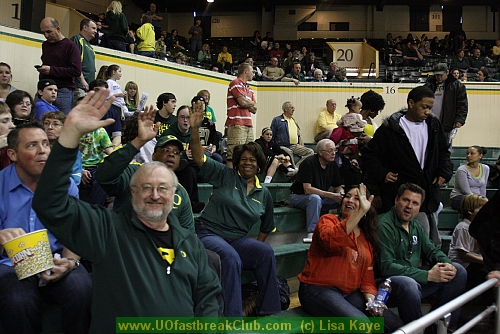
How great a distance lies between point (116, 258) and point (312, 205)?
300 centimetres

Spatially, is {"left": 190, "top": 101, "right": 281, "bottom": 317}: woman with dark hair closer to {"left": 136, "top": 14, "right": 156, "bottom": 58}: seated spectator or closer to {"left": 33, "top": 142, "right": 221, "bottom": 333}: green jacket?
{"left": 33, "top": 142, "right": 221, "bottom": 333}: green jacket

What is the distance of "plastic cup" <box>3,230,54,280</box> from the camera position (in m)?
2.23

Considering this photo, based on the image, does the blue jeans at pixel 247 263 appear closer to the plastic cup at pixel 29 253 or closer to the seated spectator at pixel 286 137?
the plastic cup at pixel 29 253

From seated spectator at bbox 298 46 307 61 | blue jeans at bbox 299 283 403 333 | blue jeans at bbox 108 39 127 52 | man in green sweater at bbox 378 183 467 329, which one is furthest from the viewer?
seated spectator at bbox 298 46 307 61

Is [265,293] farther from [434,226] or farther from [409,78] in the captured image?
[409,78]

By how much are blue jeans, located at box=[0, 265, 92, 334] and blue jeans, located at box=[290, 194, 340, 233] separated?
8.78 feet

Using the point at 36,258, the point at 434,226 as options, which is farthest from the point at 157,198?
the point at 434,226

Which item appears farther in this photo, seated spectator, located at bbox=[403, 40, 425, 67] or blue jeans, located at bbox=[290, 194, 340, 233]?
seated spectator, located at bbox=[403, 40, 425, 67]

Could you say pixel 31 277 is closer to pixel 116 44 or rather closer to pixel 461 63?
pixel 116 44

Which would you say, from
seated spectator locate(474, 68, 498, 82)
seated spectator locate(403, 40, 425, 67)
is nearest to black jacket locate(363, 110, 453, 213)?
seated spectator locate(474, 68, 498, 82)

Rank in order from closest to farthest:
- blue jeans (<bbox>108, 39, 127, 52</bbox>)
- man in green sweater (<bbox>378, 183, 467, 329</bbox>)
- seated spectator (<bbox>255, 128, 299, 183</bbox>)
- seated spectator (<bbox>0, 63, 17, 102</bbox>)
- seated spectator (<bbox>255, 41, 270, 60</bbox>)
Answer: man in green sweater (<bbox>378, 183, 467, 329</bbox>) → seated spectator (<bbox>0, 63, 17, 102</bbox>) → seated spectator (<bbox>255, 128, 299, 183</bbox>) → blue jeans (<bbox>108, 39, 127, 52</bbox>) → seated spectator (<bbox>255, 41, 270, 60</bbox>)

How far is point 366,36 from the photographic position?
21875mm

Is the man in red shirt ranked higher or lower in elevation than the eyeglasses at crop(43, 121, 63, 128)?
higher

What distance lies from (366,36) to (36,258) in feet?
69.3
